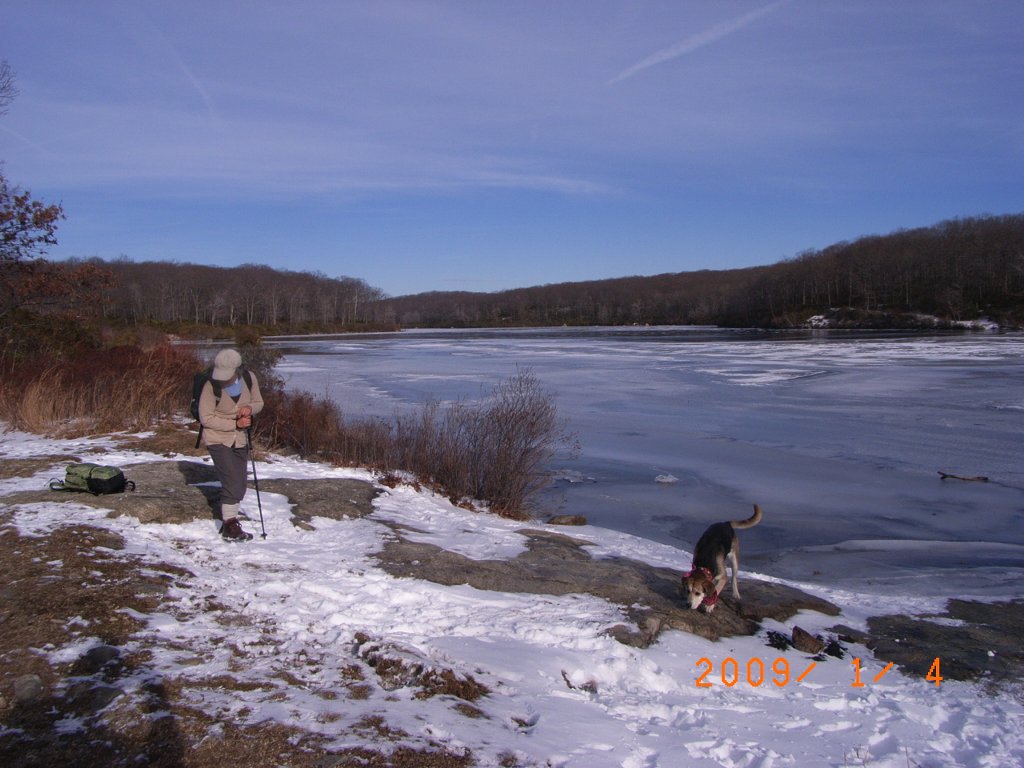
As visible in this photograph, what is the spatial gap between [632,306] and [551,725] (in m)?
153

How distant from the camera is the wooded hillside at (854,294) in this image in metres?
94.8

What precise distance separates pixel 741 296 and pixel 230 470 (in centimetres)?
13439

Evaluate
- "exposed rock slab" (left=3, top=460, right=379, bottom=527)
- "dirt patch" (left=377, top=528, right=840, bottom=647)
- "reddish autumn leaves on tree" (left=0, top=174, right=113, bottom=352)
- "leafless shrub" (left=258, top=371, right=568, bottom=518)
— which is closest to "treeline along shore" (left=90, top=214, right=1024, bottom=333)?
"reddish autumn leaves on tree" (left=0, top=174, right=113, bottom=352)

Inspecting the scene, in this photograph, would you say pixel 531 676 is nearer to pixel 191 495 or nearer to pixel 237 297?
pixel 191 495

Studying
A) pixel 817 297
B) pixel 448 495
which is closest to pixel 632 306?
pixel 817 297

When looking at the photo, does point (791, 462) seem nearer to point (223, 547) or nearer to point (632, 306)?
point (223, 547)

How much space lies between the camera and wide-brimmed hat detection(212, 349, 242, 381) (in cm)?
653

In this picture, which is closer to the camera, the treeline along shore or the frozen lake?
the frozen lake

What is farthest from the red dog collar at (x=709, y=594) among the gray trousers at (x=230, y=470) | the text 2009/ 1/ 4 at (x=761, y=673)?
the gray trousers at (x=230, y=470)

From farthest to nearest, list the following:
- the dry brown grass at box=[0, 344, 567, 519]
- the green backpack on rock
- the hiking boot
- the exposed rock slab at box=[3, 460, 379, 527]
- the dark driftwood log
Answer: the dark driftwood log
the dry brown grass at box=[0, 344, 567, 519]
the green backpack on rock
the exposed rock slab at box=[3, 460, 379, 527]
the hiking boot

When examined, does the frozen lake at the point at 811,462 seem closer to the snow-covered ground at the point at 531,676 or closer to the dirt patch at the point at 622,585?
the dirt patch at the point at 622,585

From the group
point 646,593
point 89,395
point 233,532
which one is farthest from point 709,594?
point 89,395

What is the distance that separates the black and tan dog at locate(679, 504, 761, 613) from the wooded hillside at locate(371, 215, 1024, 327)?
87.1m

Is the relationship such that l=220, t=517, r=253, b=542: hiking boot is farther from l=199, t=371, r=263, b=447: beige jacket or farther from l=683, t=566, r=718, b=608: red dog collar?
l=683, t=566, r=718, b=608: red dog collar
